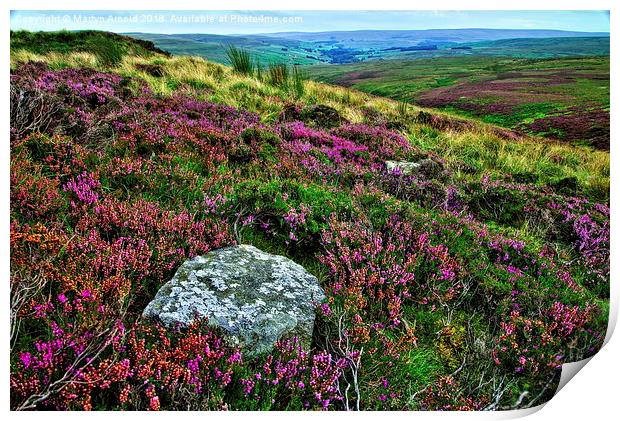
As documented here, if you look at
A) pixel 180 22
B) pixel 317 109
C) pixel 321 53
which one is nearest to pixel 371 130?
pixel 317 109

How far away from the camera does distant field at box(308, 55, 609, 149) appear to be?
18.5ft

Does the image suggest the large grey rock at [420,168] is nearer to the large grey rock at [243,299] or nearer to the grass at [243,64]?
the large grey rock at [243,299]

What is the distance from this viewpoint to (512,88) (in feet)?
40.8

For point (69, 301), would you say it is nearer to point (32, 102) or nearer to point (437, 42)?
point (32, 102)

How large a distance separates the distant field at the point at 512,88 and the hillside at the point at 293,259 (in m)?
0.89

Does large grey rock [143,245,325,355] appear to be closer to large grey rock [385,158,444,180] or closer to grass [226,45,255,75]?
large grey rock [385,158,444,180]

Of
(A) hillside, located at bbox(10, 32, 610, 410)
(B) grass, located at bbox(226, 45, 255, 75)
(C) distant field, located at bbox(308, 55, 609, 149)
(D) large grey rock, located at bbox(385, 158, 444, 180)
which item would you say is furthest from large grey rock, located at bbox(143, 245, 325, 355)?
(B) grass, located at bbox(226, 45, 255, 75)

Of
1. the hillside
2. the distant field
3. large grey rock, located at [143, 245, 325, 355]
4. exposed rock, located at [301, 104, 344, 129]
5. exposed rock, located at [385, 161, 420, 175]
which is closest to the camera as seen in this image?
the hillside

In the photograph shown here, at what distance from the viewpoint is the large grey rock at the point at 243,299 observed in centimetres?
256

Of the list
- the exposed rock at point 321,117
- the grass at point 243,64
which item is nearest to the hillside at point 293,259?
the exposed rock at point 321,117

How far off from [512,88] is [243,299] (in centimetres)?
1224

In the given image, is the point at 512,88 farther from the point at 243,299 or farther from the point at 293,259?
the point at 243,299

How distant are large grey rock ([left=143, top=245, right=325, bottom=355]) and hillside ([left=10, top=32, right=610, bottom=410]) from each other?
0.10 meters
